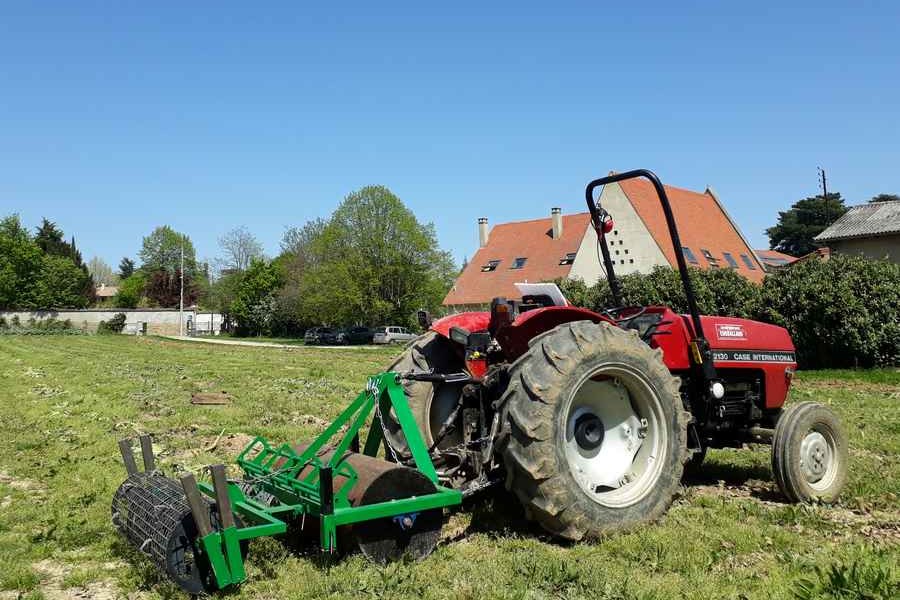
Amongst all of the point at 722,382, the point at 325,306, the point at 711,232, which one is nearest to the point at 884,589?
the point at 722,382

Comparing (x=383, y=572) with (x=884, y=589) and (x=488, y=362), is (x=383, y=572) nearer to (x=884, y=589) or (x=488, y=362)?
(x=488, y=362)

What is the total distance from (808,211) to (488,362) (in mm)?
83860

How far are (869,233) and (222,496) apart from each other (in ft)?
125

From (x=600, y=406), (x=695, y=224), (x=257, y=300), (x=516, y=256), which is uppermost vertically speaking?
(x=695, y=224)

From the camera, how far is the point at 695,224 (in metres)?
45.3

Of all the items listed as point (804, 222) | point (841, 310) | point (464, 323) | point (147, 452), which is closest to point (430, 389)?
point (464, 323)

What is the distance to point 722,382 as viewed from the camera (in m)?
6.49

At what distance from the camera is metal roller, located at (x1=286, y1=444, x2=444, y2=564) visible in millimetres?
4398

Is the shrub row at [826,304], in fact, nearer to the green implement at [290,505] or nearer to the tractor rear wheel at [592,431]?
the tractor rear wheel at [592,431]

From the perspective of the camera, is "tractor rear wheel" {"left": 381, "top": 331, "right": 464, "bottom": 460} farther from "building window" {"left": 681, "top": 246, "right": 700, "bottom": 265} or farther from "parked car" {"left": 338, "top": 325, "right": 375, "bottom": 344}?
"parked car" {"left": 338, "top": 325, "right": 375, "bottom": 344}

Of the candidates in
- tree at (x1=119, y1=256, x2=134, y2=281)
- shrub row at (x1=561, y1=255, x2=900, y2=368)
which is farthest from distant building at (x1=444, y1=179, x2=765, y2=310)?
tree at (x1=119, y1=256, x2=134, y2=281)

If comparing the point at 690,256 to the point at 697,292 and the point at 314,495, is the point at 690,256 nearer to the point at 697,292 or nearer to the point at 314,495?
the point at 697,292

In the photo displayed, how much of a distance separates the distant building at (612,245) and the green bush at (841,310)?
1361cm

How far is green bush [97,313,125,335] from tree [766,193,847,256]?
228ft
